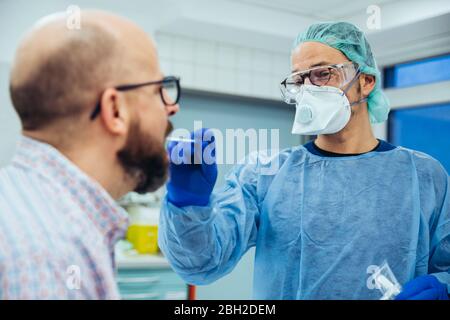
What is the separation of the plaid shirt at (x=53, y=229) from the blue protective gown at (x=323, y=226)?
0.77ft

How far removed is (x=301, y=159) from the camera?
109 centimetres

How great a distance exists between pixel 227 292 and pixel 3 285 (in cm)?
90

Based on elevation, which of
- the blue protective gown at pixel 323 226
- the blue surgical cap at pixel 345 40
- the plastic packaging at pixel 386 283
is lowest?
the plastic packaging at pixel 386 283

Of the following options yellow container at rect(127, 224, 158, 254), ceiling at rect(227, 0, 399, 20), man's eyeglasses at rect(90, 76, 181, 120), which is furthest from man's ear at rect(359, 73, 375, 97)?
yellow container at rect(127, 224, 158, 254)

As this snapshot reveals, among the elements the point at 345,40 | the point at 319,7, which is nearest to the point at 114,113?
the point at 345,40

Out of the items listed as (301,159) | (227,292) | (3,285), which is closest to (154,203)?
(227,292)

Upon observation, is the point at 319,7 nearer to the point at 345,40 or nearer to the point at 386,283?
the point at 345,40

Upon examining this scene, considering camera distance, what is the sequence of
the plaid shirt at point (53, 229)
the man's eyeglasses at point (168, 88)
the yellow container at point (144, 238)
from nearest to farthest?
the plaid shirt at point (53, 229) < the man's eyeglasses at point (168, 88) < the yellow container at point (144, 238)

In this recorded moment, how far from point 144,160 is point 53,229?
0.18 m

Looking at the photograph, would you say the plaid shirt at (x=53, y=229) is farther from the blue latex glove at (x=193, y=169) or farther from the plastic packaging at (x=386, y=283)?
the plastic packaging at (x=386, y=283)

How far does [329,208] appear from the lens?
3.31 ft

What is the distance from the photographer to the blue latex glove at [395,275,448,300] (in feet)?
2.89

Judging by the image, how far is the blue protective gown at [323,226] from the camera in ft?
3.17

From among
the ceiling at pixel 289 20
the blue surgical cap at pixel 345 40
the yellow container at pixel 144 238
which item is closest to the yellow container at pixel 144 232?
the yellow container at pixel 144 238
